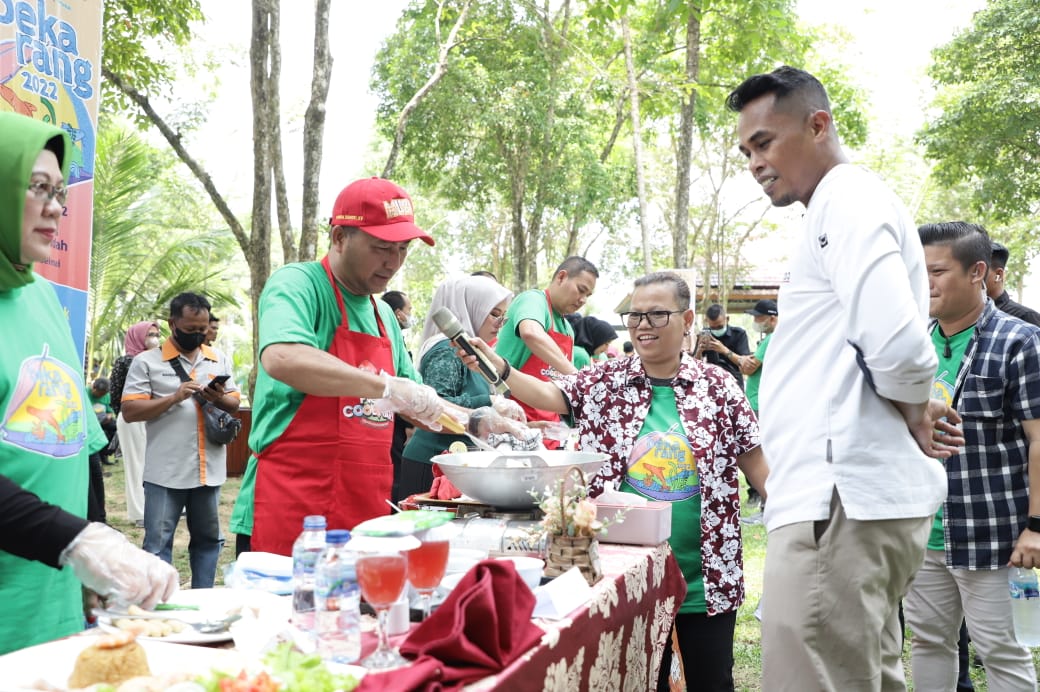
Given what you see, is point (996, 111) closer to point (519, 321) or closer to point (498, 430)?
point (519, 321)

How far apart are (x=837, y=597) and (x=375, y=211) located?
162 centimetres

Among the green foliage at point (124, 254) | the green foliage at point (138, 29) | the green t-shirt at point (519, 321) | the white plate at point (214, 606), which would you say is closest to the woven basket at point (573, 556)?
the white plate at point (214, 606)

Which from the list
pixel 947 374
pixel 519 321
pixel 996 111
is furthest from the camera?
pixel 996 111

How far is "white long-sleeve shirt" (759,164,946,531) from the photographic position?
179 centimetres

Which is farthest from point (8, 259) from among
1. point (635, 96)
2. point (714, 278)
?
point (714, 278)

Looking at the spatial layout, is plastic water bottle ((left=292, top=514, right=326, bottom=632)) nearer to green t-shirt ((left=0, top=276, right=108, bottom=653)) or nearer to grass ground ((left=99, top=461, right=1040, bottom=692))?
green t-shirt ((left=0, top=276, right=108, bottom=653))

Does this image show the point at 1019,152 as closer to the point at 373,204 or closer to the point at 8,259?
the point at 373,204

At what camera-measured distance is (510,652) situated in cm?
150

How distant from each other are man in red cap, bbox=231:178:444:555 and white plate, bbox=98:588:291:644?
66 centimetres

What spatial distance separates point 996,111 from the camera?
1206 cm

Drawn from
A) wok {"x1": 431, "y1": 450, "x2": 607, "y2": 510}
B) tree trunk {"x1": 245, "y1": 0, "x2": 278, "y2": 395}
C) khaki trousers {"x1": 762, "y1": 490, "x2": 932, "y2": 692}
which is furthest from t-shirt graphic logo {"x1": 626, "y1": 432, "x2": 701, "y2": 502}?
tree trunk {"x1": 245, "y1": 0, "x2": 278, "y2": 395}

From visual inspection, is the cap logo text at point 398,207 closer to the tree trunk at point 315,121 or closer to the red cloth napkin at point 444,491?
the red cloth napkin at point 444,491

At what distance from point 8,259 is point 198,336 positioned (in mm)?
3657

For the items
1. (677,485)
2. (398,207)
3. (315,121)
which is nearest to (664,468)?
(677,485)
